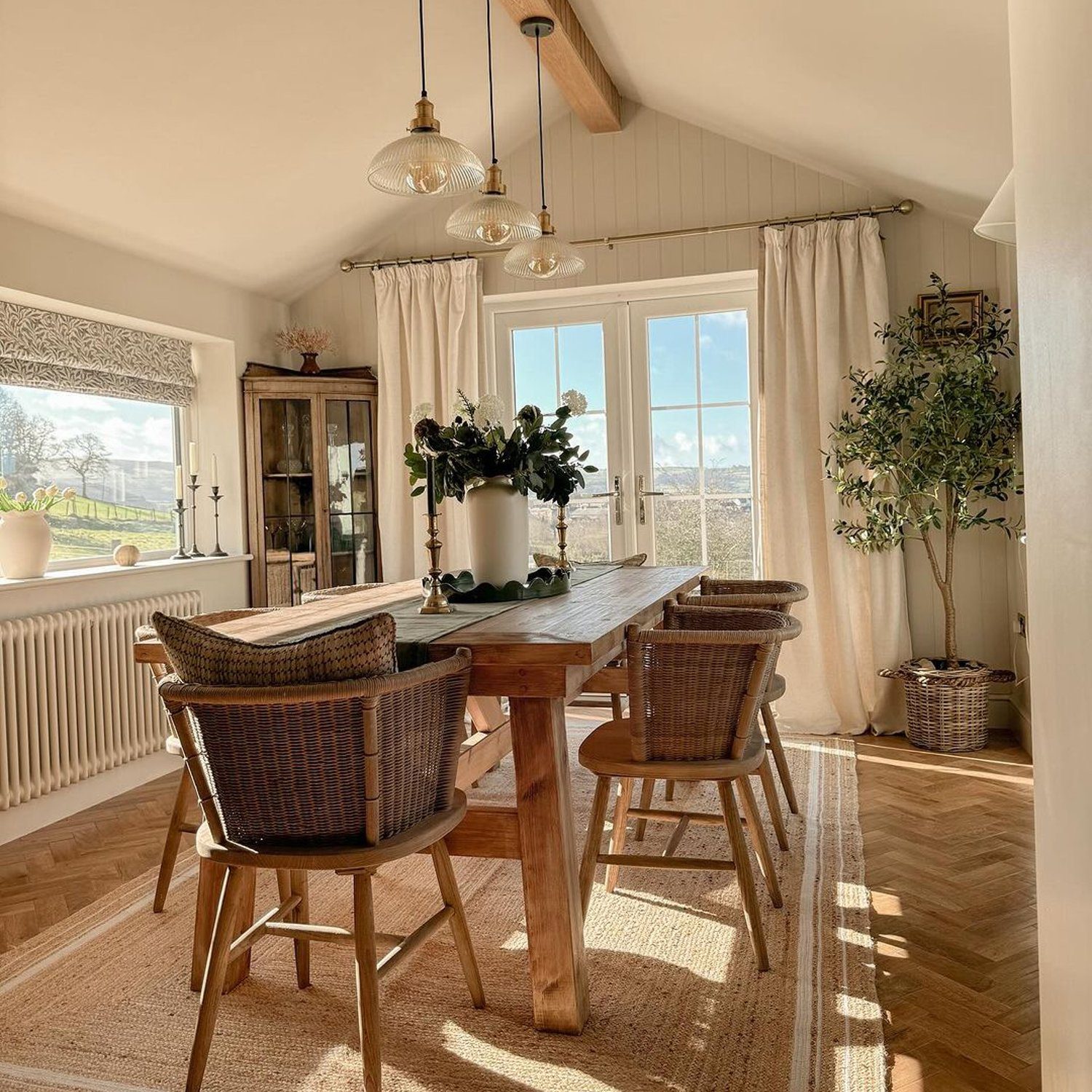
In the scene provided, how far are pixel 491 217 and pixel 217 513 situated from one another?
2751 mm

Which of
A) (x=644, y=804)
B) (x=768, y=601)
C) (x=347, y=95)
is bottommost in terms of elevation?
(x=644, y=804)

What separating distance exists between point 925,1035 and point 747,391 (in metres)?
3.62

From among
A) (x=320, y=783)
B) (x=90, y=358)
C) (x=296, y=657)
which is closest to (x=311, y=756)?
(x=320, y=783)

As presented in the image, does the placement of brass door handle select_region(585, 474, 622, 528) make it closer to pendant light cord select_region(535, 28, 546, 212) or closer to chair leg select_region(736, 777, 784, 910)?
pendant light cord select_region(535, 28, 546, 212)

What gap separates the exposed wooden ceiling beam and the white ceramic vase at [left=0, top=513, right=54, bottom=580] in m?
2.64

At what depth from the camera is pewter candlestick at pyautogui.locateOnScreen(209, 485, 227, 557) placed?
16.9ft

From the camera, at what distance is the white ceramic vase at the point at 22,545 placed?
3816 millimetres

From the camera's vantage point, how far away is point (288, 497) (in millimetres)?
5301

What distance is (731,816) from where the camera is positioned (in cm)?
237

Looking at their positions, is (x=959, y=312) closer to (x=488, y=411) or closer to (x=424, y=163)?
(x=488, y=411)

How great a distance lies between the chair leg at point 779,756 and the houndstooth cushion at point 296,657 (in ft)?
5.32

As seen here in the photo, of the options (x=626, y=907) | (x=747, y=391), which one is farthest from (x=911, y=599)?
(x=626, y=907)

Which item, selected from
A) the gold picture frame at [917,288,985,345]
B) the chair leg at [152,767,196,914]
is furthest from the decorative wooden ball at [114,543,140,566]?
the gold picture frame at [917,288,985,345]

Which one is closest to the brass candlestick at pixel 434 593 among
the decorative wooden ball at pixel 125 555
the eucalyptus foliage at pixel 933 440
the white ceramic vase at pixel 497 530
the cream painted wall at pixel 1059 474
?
the white ceramic vase at pixel 497 530
